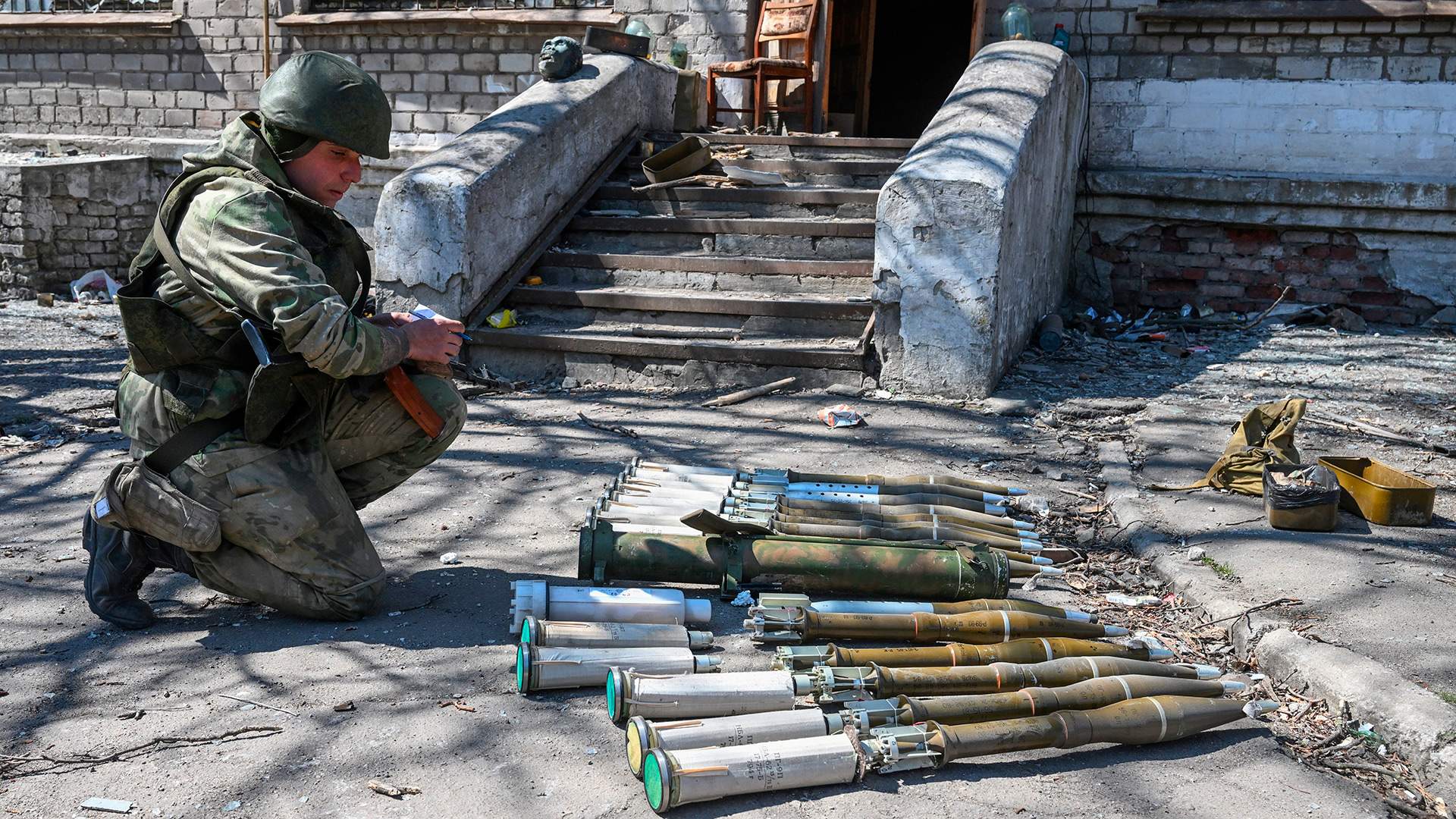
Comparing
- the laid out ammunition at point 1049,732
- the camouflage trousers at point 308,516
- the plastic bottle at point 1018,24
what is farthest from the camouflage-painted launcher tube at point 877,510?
the plastic bottle at point 1018,24

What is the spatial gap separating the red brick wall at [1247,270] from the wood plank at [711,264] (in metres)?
3.98

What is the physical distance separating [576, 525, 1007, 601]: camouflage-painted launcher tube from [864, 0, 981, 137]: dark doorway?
42.1 ft

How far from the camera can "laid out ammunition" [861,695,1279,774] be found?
8.49ft

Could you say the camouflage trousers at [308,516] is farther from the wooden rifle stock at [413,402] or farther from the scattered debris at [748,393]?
the scattered debris at [748,393]

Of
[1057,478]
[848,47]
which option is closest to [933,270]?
[1057,478]

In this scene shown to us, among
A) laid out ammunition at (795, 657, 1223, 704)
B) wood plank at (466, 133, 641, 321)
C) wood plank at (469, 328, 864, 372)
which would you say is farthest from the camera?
wood plank at (466, 133, 641, 321)

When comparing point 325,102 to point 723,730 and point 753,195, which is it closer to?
point 723,730

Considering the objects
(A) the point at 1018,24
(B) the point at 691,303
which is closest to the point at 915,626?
(B) the point at 691,303

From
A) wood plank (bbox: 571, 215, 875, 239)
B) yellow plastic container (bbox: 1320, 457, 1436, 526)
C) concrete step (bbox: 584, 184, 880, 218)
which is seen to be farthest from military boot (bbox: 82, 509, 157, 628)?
concrete step (bbox: 584, 184, 880, 218)

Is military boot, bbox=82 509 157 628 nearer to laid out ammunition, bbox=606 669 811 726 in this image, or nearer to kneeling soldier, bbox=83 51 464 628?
kneeling soldier, bbox=83 51 464 628

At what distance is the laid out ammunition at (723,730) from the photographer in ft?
8.29

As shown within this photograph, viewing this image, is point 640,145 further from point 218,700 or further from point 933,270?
point 218,700

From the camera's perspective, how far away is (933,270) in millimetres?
6113

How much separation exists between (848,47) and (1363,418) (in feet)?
23.3
